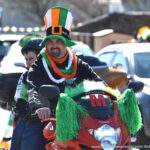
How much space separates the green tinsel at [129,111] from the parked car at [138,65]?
4781mm

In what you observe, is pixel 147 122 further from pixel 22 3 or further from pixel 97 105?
pixel 22 3

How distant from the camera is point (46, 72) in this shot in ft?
18.8

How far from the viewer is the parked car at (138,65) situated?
33.0 ft

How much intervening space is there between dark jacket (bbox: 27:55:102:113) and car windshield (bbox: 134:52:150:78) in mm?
5198

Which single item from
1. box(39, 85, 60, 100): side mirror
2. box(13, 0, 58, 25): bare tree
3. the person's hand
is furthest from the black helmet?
box(13, 0, 58, 25): bare tree

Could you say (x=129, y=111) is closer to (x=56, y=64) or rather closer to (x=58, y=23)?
(x=56, y=64)

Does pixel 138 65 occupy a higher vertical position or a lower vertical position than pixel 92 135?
higher

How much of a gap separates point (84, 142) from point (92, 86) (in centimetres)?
45

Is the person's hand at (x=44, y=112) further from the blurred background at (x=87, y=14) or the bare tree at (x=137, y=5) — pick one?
the bare tree at (x=137, y=5)

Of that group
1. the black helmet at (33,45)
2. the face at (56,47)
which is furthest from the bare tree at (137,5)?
the face at (56,47)

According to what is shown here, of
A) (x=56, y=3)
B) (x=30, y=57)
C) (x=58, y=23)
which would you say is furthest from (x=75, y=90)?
(x=56, y=3)

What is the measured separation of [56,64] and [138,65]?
561cm

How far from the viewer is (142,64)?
11.3m

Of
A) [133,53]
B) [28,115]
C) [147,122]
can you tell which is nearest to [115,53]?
[133,53]
